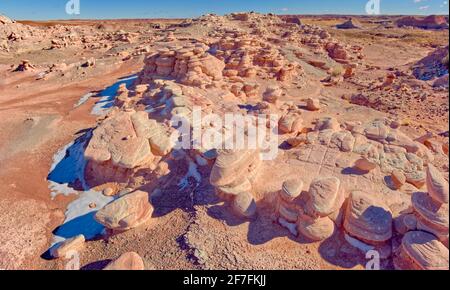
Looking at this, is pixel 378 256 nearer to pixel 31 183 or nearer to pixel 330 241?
pixel 330 241

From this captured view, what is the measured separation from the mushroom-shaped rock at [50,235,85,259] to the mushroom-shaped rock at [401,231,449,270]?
715cm

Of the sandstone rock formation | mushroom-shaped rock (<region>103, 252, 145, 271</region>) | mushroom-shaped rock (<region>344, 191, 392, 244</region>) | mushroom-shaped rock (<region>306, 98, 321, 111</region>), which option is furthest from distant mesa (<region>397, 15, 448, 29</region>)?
mushroom-shaped rock (<region>103, 252, 145, 271</region>)

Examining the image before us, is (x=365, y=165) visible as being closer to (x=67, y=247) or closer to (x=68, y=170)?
(x=67, y=247)

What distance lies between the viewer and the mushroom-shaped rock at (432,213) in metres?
5.19

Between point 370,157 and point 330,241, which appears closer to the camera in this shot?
point 330,241

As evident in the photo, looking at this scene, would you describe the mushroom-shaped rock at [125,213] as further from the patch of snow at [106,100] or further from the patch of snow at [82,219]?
the patch of snow at [106,100]

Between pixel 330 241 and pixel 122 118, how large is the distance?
26.8 ft

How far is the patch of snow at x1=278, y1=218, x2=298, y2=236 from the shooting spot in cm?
626

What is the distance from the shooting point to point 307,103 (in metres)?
14.3

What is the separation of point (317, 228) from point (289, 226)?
2.09ft

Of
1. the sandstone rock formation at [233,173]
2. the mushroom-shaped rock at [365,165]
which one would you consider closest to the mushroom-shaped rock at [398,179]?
the mushroom-shaped rock at [365,165]
